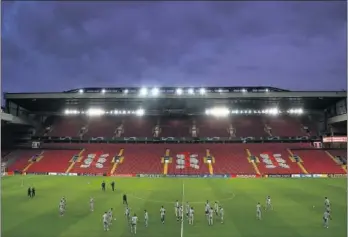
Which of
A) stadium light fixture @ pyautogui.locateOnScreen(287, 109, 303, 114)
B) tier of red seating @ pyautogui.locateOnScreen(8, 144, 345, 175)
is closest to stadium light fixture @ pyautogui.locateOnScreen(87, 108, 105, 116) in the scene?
tier of red seating @ pyautogui.locateOnScreen(8, 144, 345, 175)

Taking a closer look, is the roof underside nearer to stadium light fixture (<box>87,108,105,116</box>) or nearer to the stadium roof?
the stadium roof

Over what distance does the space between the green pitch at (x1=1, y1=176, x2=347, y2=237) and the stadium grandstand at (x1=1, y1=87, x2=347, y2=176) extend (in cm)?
1276

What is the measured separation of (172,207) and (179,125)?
159 ft

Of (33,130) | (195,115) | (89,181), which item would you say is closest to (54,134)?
(33,130)

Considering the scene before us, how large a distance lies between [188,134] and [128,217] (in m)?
50.6

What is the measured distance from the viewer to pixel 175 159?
2650 inches

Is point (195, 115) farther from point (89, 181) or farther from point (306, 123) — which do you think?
point (89, 181)

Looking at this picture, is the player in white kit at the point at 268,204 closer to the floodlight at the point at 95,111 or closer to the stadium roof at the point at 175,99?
the stadium roof at the point at 175,99

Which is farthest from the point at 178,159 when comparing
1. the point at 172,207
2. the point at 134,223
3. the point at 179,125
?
the point at 134,223

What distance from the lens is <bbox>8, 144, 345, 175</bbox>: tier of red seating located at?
62469 millimetres

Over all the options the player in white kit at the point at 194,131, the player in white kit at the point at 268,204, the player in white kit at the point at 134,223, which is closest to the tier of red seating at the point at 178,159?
the player in white kit at the point at 194,131

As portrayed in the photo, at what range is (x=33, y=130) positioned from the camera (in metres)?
78.7

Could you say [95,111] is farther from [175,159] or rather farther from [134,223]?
[134,223]

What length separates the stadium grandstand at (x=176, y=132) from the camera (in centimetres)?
6388
